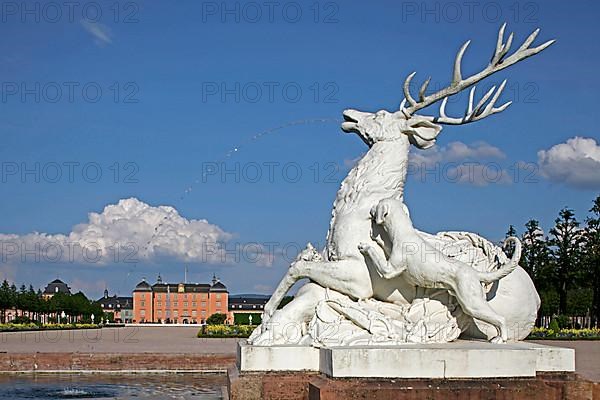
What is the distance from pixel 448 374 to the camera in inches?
274

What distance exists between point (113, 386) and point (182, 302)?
94.1 m

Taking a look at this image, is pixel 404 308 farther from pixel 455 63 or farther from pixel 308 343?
pixel 455 63

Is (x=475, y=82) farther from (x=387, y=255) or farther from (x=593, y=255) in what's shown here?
(x=593, y=255)

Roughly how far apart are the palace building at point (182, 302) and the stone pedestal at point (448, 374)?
94686mm

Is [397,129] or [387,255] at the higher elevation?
[397,129]

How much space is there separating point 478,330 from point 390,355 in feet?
5.23

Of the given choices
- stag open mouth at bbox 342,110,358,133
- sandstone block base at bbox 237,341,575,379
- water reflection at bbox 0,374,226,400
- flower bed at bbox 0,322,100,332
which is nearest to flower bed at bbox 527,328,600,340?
water reflection at bbox 0,374,226,400

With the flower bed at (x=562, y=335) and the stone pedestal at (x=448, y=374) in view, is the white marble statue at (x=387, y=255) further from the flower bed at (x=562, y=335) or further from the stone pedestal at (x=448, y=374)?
the flower bed at (x=562, y=335)

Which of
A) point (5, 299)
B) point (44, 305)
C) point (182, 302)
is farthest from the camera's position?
point (182, 302)

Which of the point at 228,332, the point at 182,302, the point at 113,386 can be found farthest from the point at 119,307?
the point at 113,386

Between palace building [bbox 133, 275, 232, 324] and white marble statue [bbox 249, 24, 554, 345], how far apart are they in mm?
93197

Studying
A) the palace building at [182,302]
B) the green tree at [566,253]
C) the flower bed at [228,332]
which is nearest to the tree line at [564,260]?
the green tree at [566,253]

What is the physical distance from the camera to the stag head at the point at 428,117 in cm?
870

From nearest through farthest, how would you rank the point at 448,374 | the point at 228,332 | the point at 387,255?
the point at 448,374, the point at 387,255, the point at 228,332
